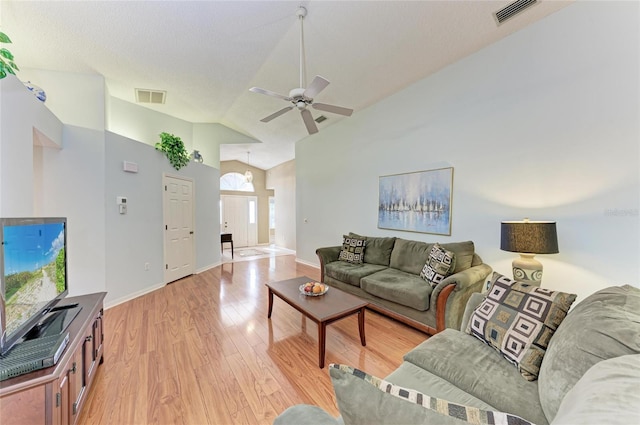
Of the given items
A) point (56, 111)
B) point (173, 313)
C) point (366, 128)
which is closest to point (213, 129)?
point (56, 111)

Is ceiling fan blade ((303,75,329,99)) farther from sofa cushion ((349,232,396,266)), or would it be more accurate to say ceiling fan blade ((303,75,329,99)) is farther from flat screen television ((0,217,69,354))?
sofa cushion ((349,232,396,266))

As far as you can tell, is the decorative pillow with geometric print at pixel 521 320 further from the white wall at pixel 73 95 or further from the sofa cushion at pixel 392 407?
the white wall at pixel 73 95

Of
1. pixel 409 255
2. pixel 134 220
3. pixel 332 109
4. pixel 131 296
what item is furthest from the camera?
pixel 134 220

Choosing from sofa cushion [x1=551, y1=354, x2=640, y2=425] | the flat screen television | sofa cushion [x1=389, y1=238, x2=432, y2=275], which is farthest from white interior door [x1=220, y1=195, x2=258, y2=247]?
sofa cushion [x1=551, y1=354, x2=640, y2=425]

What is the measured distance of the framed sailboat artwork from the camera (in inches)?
125

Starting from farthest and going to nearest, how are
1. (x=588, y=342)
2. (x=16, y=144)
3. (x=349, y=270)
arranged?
1. (x=349, y=270)
2. (x=16, y=144)
3. (x=588, y=342)

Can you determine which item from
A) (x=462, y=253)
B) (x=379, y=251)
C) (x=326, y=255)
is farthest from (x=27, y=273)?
(x=462, y=253)

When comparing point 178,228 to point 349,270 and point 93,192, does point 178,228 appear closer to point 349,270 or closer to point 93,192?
point 93,192

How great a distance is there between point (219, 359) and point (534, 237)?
2997 mm

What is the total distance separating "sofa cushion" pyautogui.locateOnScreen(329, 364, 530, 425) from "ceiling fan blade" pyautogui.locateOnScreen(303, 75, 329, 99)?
6.80ft

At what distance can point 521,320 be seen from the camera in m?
1.37

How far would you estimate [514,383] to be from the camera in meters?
1.19

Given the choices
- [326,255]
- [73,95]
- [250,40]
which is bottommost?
[326,255]

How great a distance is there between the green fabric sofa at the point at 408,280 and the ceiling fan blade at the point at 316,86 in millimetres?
2205
